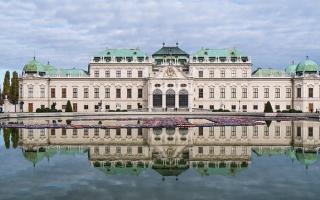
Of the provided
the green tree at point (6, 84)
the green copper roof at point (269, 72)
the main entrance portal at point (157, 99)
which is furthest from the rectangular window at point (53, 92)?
the green copper roof at point (269, 72)

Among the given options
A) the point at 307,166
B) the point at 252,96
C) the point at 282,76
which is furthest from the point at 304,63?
the point at 307,166

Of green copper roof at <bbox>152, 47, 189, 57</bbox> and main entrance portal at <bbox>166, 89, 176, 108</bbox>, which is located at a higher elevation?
green copper roof at <bbox>152, 47, 189, 57</bbox>

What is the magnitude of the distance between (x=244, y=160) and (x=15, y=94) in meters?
90.6

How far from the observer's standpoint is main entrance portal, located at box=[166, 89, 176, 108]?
85875mm

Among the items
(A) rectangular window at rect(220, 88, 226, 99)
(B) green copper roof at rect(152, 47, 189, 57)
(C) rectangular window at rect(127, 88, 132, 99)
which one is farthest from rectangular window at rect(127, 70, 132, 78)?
(A) rectangular window at rect(220, 88, 226, 99)

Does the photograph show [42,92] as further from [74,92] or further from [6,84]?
[6,84]

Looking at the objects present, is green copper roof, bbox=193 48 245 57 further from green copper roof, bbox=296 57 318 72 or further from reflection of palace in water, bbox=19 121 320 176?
reflection of palace in water, bbox=19 121 320 176

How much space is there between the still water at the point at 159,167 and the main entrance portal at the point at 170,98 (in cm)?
4996

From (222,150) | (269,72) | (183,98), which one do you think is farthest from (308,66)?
(222,150)

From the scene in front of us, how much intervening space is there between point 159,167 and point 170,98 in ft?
212

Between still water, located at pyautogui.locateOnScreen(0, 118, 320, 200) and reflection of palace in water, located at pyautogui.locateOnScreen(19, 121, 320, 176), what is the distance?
0.16ft

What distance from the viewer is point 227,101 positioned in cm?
8962

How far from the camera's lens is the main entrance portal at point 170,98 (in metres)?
85.9

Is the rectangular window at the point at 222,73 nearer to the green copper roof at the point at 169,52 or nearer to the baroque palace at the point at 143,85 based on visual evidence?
the baroque palace at the point at 143,85
